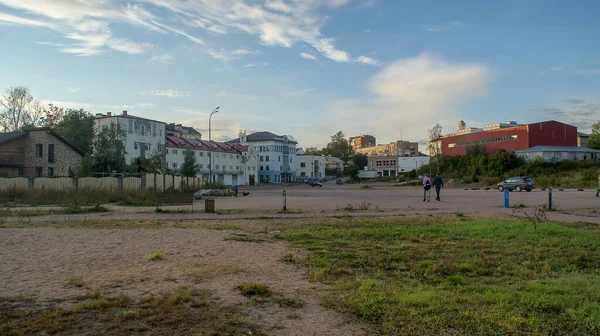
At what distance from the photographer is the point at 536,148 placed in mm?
73438

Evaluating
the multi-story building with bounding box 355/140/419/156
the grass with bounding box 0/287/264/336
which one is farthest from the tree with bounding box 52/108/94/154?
the multi-story building with bounding box 355/140/419/156

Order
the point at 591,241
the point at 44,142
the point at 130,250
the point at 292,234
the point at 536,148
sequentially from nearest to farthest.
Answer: the point at 130,250 → the point at 591,241 → the point at 292,234 → the point at 44,142 → the point at 536,148

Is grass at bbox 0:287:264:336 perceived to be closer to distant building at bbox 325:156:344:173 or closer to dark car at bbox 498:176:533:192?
dark car at bbox 498:176:533:192

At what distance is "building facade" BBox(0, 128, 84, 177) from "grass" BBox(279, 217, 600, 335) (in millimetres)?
45219

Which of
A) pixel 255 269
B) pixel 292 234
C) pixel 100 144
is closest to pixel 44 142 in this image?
pixel 100 144

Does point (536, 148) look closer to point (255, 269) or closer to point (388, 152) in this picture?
point (255, 269)

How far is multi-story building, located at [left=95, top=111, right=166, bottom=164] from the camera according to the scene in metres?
75.2

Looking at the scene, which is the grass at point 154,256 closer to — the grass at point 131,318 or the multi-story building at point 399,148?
the grass at point 131,318

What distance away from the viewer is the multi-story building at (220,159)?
86694mm

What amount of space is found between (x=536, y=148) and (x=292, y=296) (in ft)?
258

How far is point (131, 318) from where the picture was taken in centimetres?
473

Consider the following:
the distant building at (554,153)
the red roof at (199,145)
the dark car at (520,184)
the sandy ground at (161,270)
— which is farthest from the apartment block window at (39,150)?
the distant building at (554,153)

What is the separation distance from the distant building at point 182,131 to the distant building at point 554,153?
7720cm

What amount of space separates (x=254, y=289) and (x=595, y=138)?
112 meters
